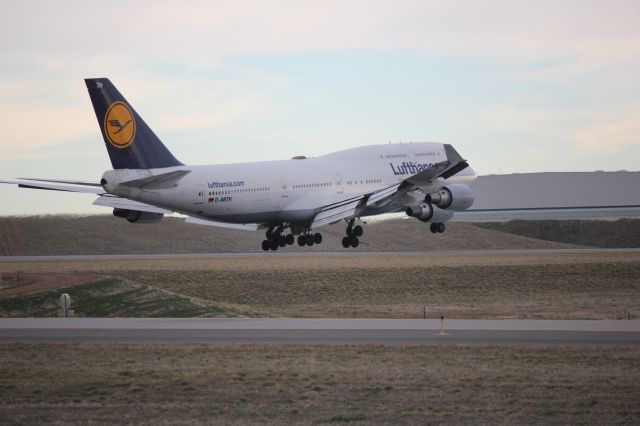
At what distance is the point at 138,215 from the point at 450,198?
61.3 ft

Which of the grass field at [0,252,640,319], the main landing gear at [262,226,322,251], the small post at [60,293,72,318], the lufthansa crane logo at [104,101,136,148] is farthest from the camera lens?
the main landing gear at [262,226,322,251]

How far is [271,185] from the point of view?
6756 cm

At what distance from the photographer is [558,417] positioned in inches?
1156

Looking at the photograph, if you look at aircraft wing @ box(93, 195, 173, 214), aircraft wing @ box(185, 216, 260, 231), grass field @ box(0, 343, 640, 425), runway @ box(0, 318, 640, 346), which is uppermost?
aircraft wing @ box(93, 195, 173, 214)

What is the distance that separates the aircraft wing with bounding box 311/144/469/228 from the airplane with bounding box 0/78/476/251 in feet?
0.20

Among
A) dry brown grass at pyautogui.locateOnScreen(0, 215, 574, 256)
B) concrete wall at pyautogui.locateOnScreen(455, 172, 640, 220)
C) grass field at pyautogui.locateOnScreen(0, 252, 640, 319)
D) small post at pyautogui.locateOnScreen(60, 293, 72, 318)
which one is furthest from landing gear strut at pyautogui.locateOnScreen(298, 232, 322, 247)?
concrete wall at pyautogui.locateOnScreen(455, 172, 640, 220)

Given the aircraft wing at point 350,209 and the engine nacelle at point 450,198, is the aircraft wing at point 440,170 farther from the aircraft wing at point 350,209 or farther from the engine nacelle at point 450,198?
the aircraft wing at point 350,209

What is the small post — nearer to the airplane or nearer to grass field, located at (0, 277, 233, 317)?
grass field, located at (0, 277, 233, 317)

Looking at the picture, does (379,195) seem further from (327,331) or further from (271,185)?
(327,331)

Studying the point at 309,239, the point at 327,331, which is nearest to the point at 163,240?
the point at 309,239

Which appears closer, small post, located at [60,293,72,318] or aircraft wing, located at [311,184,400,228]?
small post, located at [60,293,72,318]

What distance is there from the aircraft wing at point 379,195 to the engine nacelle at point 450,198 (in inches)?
32.3

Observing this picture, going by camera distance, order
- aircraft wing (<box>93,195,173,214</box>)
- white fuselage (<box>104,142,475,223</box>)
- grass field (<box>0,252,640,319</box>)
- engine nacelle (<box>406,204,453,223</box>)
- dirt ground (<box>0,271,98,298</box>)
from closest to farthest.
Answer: white fuselage (<box>104,142,475,223</box>) < grass field (<box>0,252,640,319</box>) < aircraft wing (<box>93,195,173,214</box>) < dirt ground (<box>0,271,98,298</box>) < engine nacelle (<box>406,204,453,223</box>)

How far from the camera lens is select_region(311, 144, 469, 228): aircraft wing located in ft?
220
